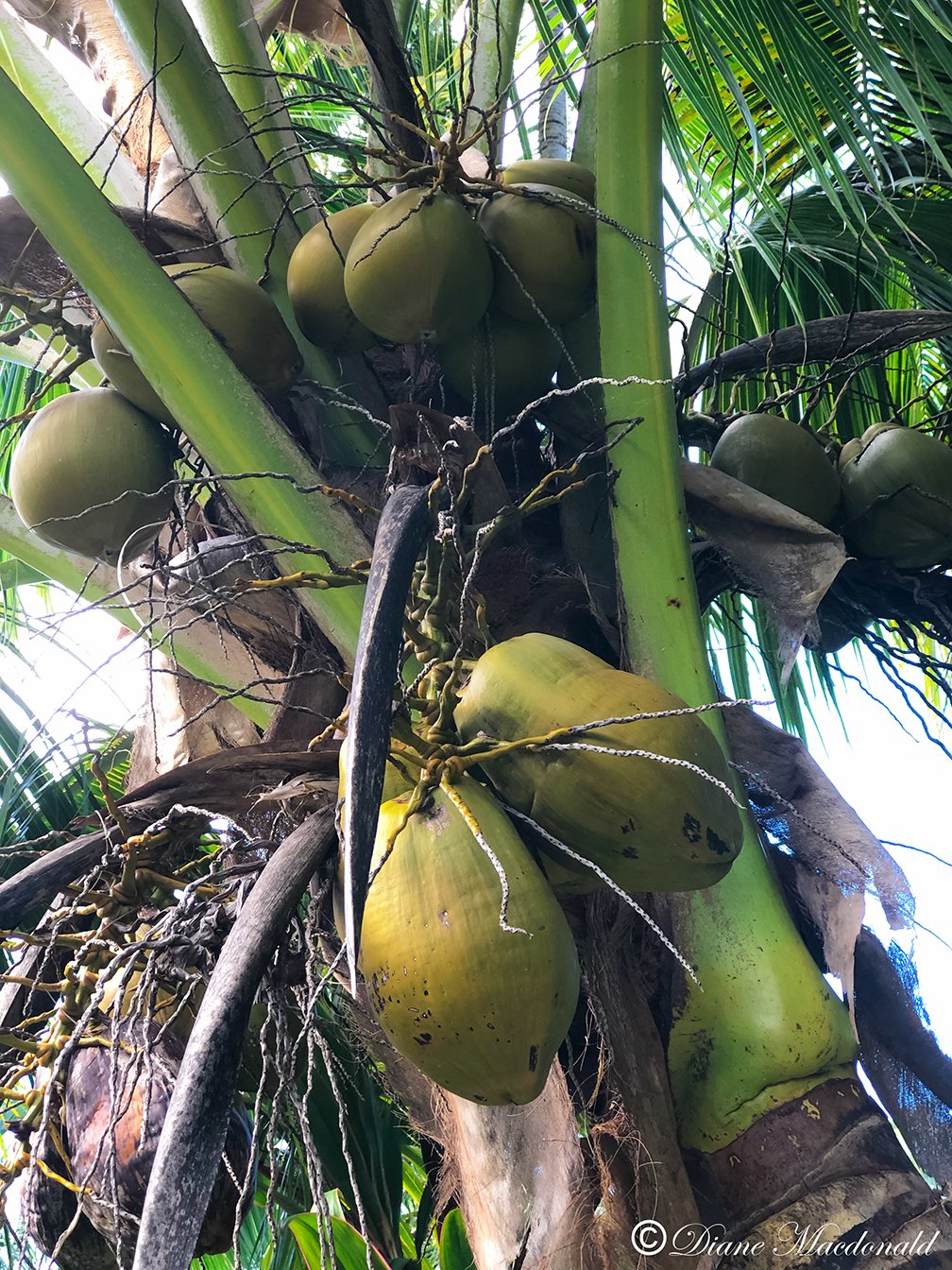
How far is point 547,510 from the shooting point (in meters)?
1.40

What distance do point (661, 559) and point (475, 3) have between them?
70 centimetres

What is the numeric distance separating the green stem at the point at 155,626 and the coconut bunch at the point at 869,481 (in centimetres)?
71

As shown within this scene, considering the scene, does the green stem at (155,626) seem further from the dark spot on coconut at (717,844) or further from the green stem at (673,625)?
the dark spot on coconut at (717,844)

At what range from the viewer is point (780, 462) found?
141cm

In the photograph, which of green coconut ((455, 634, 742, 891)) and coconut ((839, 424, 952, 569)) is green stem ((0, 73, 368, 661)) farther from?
coconut ((839, 424, 952, 569))

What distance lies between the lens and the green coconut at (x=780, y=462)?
4.63 ft

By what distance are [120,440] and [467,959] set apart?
75cm

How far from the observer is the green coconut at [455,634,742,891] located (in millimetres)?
855

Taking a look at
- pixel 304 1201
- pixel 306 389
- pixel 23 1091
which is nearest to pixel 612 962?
pixel 23 1091

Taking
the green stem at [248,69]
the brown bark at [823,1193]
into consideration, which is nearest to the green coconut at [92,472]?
the green stem at [248,69]

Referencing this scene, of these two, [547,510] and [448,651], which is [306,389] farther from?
[448,651]

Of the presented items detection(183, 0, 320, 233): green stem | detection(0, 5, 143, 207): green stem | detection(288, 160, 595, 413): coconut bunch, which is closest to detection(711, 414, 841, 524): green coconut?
detection(288, 160, 595, 413): coconut bunch

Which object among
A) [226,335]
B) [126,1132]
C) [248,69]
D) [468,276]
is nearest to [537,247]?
[468,276]

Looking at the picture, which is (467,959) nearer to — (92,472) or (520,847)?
(520,847)
